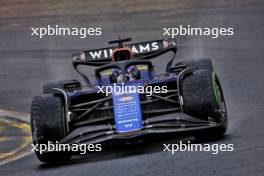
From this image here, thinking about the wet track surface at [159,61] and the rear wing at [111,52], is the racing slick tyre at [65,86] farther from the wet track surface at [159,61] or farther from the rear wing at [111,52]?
the wet track surface at [159,61]

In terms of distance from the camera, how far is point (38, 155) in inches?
564

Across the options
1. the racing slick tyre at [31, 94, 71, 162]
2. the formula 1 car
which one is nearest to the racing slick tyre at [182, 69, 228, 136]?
the formula 1 car

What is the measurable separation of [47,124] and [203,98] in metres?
2.11

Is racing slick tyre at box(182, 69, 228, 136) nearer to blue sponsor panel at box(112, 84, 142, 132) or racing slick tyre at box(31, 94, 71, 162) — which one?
blue sponsor panel at box(112, 84, 142, 132)

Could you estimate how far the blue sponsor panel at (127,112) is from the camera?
14.3 metres

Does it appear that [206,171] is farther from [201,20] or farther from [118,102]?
[201,20]

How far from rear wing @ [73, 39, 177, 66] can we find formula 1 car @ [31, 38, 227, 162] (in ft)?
4.05

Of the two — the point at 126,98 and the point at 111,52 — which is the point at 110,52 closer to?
the point at 111,52

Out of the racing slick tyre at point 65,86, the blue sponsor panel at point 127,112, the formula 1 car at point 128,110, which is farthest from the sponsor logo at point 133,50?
the blue sponsor panel at point 127,112

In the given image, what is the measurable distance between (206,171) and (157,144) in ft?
10.6

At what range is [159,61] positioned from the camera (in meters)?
23.7

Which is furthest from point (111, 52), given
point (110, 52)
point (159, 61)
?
point (159, 61)

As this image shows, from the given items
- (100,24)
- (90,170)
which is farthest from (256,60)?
(90,170)

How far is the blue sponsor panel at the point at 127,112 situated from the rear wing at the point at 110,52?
214cm
